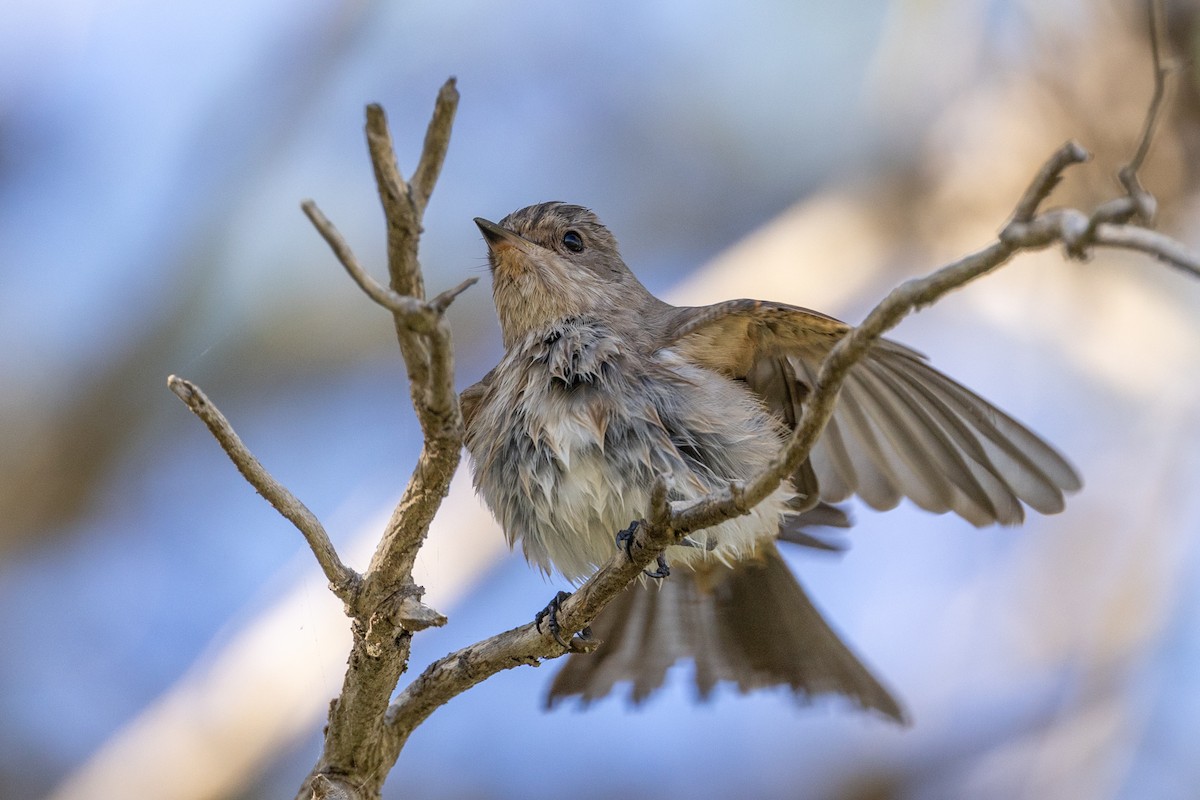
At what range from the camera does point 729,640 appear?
3.58m

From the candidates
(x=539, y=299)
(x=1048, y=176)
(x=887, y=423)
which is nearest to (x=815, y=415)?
(x=1048, y=176)

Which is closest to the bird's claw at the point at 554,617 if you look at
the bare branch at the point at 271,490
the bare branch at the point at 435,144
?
the bare branch at the point at 271,490

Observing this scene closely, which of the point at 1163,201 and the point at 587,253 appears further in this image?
the point at 1163,201

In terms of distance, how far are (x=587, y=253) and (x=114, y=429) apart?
101 inches

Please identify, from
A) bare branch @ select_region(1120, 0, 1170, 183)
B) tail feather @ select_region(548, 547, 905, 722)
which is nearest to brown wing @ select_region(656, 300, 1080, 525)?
tail feather @ select_region(548, 547, 905, 722)

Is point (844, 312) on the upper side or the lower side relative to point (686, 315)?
upper

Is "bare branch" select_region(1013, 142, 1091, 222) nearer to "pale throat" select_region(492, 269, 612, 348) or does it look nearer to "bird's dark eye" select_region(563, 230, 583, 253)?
"pale throat" select_region(492, 269, 612, 348)

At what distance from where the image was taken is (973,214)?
5.28 metres

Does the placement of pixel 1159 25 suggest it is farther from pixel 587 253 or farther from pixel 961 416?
pixel 587 253

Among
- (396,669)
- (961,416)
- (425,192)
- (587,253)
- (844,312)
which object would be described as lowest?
(396,669)

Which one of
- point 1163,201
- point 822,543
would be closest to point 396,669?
point 822,543

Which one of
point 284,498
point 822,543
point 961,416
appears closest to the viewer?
point 284,498

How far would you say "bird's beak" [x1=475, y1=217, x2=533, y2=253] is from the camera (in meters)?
3.36

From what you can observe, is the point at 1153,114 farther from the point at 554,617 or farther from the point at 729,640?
the point at 729,640
